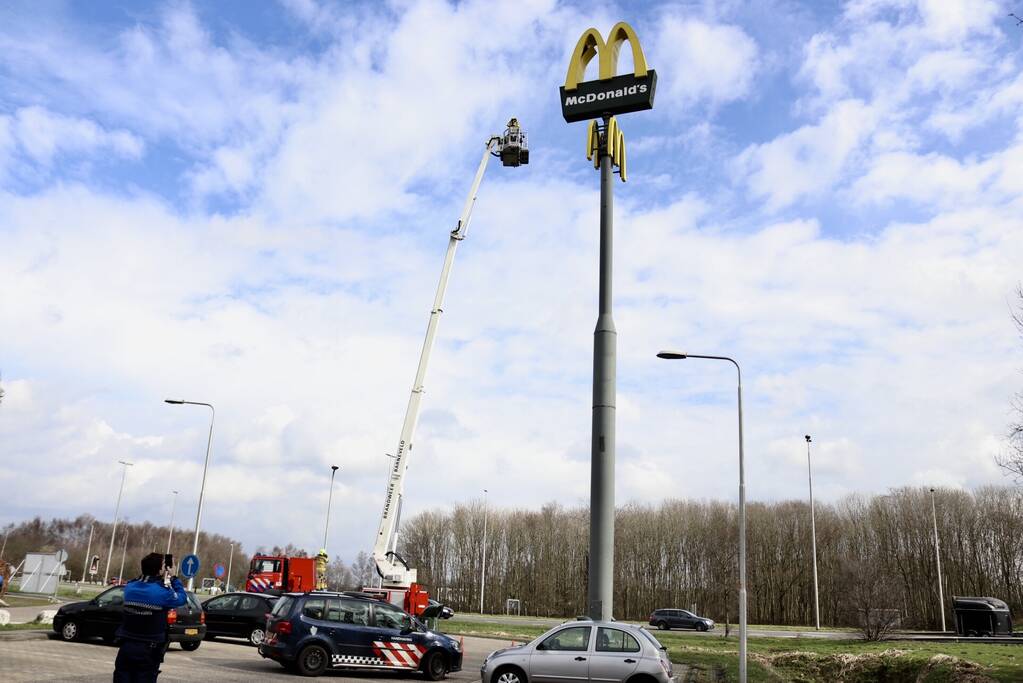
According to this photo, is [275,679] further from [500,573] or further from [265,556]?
[500,573]

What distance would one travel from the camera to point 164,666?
1630 cm

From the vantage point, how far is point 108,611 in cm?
1991

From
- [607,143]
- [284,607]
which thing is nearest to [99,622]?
[284,607]

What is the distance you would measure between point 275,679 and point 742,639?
1064 centimetres

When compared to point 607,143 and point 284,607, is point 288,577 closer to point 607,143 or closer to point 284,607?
point 284,607

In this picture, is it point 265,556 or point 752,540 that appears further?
point 752,540

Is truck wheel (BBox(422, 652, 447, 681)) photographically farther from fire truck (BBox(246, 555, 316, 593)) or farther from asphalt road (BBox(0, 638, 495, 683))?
fire truck (BBox(246, 555, 316, 593))

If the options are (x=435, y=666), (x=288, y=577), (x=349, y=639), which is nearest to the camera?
(x=349, y=639)

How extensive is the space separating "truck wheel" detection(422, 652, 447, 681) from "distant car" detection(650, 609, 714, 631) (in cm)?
3632

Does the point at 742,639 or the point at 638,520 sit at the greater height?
the point at 638,520

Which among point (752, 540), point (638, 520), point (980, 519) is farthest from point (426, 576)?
point (980, 519)

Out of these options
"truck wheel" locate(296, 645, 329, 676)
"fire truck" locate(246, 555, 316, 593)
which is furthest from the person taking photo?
"fire truck" locate(246, 555, 316, 593)

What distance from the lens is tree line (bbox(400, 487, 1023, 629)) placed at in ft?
207

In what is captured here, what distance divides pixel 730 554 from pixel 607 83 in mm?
61574
